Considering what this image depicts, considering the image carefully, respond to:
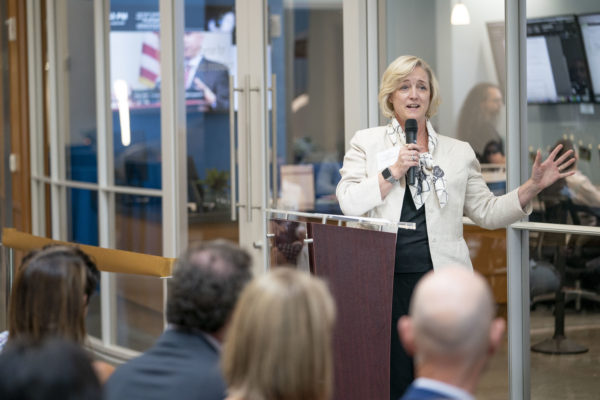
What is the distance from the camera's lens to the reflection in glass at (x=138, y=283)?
565cm

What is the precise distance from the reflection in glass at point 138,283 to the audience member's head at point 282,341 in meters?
3.98

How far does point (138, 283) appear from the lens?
234 inches

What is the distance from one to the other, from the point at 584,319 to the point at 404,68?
51.8 inches

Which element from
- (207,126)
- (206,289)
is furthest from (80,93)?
(206,289)

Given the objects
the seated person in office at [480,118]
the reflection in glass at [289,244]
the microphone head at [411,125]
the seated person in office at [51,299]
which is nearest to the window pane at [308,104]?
the seated person in office at [480,118]

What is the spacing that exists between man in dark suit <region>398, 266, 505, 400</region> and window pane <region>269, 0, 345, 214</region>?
9.72ft

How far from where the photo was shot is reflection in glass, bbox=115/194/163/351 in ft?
18.5

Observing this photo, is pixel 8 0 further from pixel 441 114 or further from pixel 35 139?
pixel 441 114

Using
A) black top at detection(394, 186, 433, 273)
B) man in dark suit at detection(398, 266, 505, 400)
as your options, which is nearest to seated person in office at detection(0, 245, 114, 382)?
man in dark suit at detection(398, 266, 505, 400)

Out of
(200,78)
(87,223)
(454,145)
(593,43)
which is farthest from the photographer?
(87,223)

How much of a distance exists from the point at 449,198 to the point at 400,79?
0.48m

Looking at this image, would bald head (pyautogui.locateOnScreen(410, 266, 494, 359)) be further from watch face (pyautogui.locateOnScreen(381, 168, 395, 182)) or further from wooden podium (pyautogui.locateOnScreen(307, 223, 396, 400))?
watch face (pyautogui.locateOnScreen(381, 168, 395, 182))

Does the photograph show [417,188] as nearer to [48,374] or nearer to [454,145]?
[454,145]

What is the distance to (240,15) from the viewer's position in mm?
4852
